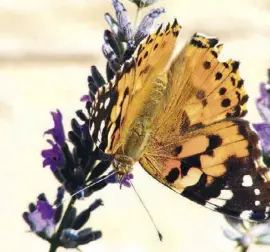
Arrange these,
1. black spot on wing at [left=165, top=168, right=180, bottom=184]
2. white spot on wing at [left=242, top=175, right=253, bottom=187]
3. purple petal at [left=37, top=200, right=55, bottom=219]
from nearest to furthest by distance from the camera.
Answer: white spot on wing at [left=242, top=175, right=253, bottom=187]
black spot on wing at [left=165, top=168, right=180, bottom=184]
purple petal at [left=37, top=200, right=55, bottom=219]

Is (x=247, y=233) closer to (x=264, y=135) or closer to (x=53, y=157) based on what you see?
(x=264, y=135)

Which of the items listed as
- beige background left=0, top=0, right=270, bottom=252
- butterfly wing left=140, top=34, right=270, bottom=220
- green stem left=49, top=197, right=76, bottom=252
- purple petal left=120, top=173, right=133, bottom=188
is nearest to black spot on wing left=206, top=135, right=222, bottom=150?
butterfly wing left=140, top=34, right=270, bottom=220

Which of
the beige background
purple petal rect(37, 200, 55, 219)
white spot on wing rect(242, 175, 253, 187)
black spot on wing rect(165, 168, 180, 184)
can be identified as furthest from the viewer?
the beige background

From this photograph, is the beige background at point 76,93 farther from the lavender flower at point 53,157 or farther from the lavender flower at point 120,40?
the lavender flower at point 120,40

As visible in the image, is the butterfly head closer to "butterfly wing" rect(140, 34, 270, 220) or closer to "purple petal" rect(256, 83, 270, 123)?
"butterfly wing" rect(140, 34, 270, 220)

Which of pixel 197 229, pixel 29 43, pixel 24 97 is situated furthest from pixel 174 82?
pixel 29 43

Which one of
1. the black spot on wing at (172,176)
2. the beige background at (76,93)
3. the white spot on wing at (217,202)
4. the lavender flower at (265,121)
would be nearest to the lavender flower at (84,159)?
the black spot on wing at (172,176)

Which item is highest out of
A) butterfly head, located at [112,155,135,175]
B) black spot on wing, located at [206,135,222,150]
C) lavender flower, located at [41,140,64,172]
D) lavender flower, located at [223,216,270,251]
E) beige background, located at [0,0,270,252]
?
beige background, located at [0,0,270,252]
